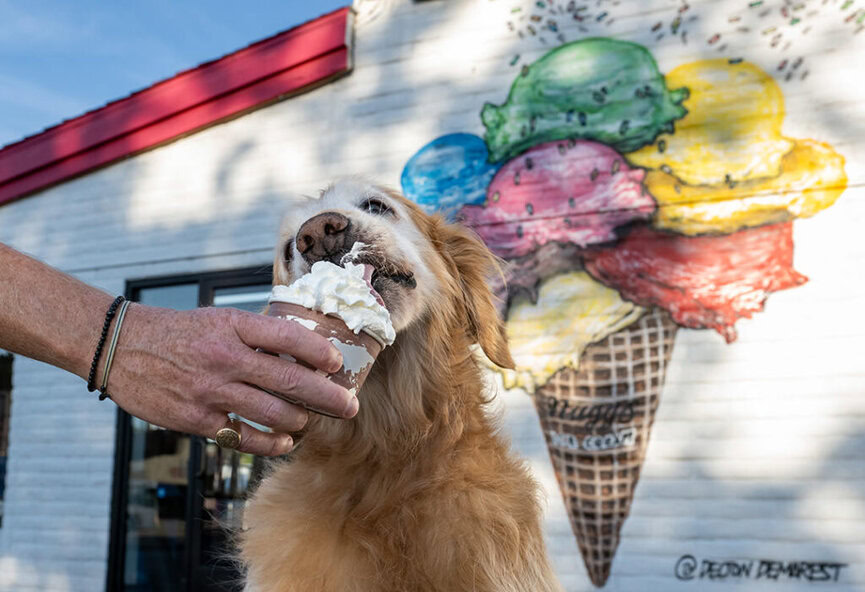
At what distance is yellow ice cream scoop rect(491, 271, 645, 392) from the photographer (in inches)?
192

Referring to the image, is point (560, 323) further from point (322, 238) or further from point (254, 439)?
point (254, 439)

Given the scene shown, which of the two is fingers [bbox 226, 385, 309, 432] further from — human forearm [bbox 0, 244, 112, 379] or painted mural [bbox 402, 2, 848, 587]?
painted mural [bbox 402, 2, 848, 587]

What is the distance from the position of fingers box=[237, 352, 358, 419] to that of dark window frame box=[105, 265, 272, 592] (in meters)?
4.46

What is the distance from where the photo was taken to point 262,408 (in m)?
1.45

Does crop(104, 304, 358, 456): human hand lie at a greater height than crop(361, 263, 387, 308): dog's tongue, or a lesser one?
lesser

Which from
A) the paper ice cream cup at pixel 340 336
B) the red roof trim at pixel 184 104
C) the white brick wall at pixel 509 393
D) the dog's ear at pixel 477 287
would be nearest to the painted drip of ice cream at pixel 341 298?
the paper ice cream cup at pixel 340 336

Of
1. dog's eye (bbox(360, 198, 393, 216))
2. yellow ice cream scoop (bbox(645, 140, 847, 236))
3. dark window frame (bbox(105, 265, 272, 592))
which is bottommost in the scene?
dark window frame (bbox(105, 265, 272, 592))

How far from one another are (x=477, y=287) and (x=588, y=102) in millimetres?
2793

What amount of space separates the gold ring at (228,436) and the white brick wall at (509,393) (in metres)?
3.65

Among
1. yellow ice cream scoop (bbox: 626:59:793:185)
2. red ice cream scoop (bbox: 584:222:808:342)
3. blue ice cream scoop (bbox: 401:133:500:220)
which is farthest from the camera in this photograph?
blue ice cream scoop (bbox: 401:133:500:220)

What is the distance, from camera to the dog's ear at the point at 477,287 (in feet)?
8.73

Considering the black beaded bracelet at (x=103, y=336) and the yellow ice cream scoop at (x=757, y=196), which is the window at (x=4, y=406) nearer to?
the yellow ice cream scoop at (x=757, y=196)

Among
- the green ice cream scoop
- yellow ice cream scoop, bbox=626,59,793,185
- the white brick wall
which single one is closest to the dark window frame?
the white brick wall

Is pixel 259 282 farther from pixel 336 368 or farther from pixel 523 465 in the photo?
pixel 336 368
